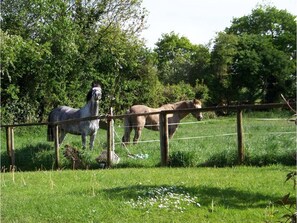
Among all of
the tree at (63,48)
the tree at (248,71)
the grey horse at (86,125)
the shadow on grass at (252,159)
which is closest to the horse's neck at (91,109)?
the grey horse at (86,125)

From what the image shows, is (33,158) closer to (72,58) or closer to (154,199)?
(154,199)

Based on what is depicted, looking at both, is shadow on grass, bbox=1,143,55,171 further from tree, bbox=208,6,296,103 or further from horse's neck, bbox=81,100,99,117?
tree, bbox=208,6,296,103

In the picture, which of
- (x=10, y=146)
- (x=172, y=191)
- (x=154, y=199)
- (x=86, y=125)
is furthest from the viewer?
(x=86, y=125)

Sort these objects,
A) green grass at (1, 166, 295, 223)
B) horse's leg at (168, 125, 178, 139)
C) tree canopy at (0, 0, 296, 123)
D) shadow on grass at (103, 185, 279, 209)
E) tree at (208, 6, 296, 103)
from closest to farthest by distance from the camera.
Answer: green grass at (1, 166, 295, 223), shadow on grass at (103, 185, 279, 209), horse's leg at (168, 125, 178, 139), tree canopy at (0, 0, 296, 123), tree at (208, 6, 296, 103)

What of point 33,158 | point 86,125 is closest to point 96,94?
point 86,125

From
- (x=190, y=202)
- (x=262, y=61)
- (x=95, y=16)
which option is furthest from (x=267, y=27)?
(x=190, y=202)

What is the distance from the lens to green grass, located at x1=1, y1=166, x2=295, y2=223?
16.6ft

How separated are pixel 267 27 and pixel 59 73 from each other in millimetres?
41897

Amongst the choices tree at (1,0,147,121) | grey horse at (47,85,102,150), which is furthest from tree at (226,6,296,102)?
grey horse at (47,85,102,150)

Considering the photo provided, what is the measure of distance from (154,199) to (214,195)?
0.81 metres

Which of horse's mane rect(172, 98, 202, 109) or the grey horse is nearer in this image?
the grey horse

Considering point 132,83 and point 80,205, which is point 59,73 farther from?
point 80,205

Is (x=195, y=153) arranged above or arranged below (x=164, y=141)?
below

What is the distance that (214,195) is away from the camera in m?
5.86
